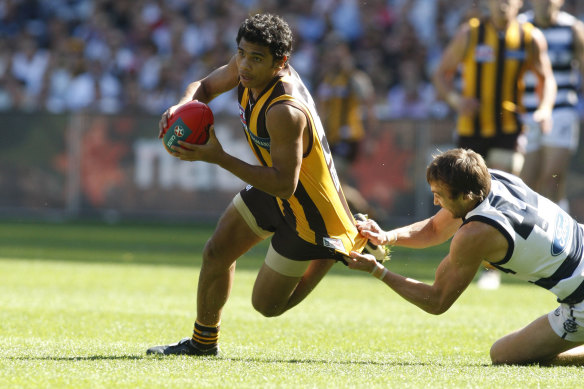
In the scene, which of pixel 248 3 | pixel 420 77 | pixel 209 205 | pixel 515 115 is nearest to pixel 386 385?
pixel 515 115

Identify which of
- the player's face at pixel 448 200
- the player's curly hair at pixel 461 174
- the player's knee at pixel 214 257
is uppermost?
the player's curly hair at pixel 461 174

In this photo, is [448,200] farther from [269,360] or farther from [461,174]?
[269,360]

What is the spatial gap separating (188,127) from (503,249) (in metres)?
1.72

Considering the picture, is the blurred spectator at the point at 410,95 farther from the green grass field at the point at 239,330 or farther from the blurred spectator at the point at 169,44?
the green grass field at the point at 239,330

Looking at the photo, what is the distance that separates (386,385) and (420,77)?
490 inches

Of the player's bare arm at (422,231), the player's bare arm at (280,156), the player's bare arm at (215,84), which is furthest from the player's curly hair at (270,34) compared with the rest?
the player's bare arm at (422,231)

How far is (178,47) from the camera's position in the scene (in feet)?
59.2

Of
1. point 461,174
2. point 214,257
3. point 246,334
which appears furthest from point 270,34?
point 246,334

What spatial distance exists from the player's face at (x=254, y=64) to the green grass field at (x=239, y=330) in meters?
1.49

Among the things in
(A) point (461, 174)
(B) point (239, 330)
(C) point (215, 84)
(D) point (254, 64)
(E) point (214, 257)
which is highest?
(D) point (254, 64)

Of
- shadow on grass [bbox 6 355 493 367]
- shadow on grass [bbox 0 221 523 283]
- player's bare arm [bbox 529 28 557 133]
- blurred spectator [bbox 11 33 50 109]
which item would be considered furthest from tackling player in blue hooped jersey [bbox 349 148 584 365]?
blurred spectator [bbox 11 33 50 109]

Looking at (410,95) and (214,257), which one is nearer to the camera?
(214,257)

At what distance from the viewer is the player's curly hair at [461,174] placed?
4.89 meters

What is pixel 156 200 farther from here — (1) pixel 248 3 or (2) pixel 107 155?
(1) pixel 248 3
